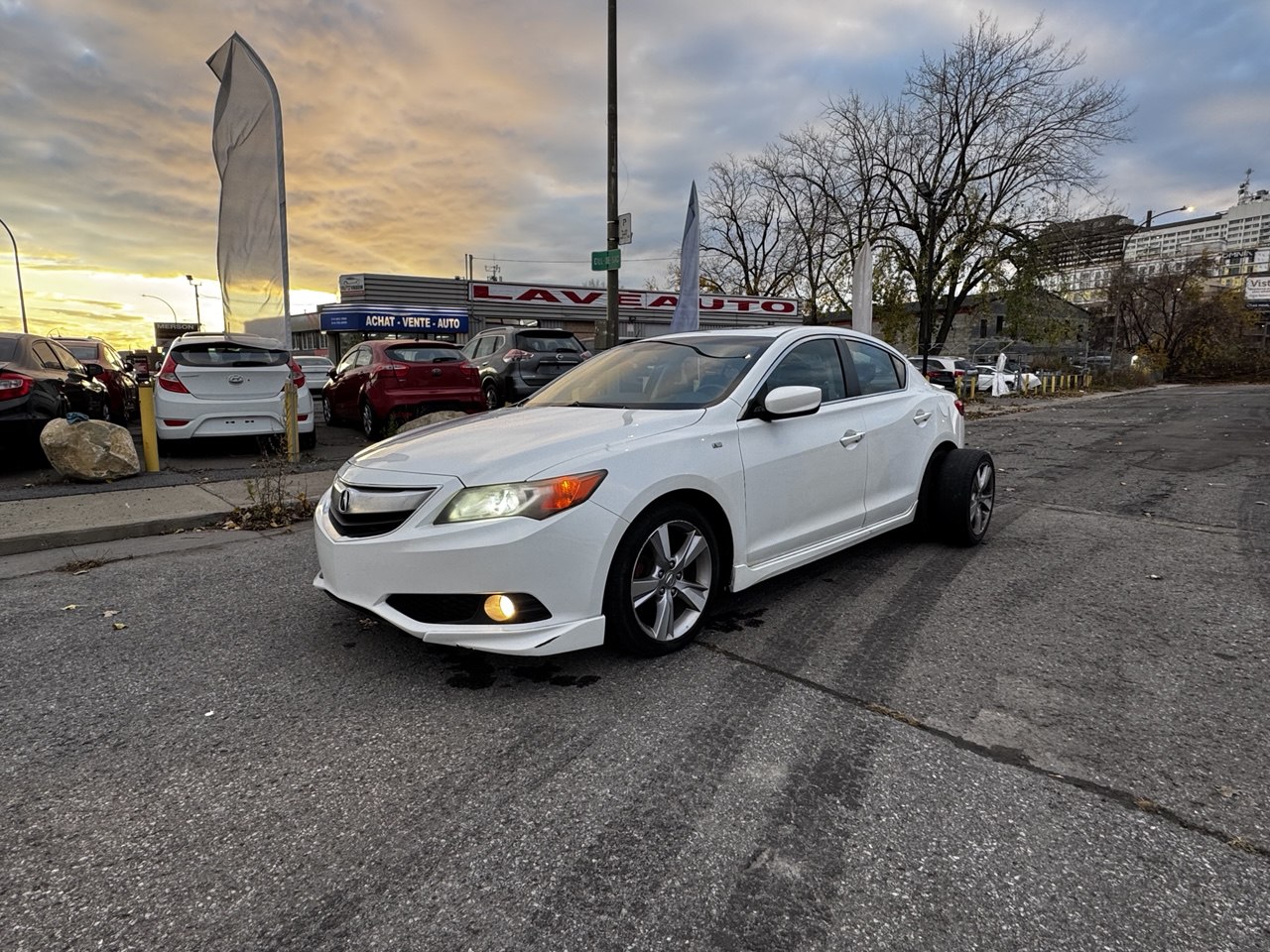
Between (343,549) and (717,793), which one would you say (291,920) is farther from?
(343,549)

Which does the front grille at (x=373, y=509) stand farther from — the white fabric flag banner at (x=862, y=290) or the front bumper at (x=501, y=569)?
the white fabric flag banner at (x=862, y=290)

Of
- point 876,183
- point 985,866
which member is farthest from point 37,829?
point 876,183

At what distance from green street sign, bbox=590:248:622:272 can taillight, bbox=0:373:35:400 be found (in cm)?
791

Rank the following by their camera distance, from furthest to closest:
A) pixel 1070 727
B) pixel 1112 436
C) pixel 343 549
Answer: pixel 1112 436 < pixel 343 549 < pixel 1070 727

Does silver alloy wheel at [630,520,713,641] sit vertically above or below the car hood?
below

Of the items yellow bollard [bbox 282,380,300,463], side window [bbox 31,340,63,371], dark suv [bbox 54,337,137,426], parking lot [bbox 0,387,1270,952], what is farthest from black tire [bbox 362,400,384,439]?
parking lot [bbox 0,387,1270,952]

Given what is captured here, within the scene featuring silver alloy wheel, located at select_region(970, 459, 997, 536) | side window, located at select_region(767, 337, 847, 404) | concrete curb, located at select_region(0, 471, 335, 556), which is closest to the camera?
side window, located at select_region(767, 337, 847, 404)

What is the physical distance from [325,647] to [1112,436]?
46.5ft

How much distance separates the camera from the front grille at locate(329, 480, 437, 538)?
115 inches

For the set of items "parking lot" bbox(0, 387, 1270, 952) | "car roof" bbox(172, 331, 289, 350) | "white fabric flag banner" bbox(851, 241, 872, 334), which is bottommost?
"parking lot" bbox(0, 387, 1270, 952)

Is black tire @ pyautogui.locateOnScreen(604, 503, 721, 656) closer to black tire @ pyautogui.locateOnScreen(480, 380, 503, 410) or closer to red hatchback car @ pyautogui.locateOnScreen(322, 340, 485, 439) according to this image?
red hatchback car @ pyautogui.locateOnScreen(322, 340, 485, 439)

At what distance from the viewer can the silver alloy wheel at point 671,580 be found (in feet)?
10.3

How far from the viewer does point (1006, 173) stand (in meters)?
25.3

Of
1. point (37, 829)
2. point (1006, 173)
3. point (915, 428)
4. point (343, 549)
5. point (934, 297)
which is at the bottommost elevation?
point (37, 829)
